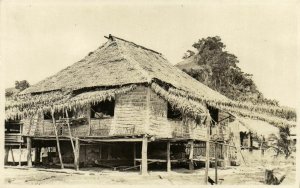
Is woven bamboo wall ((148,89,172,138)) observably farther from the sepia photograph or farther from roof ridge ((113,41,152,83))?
roof ridge ((113,41,152,83))

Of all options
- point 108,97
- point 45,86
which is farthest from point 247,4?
point 45,86

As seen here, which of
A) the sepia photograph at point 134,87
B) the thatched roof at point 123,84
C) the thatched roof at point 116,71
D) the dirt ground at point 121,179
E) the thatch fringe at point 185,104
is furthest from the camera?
the thatched roof at point 116,71

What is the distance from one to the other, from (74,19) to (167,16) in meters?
2.60

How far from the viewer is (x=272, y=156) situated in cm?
2292

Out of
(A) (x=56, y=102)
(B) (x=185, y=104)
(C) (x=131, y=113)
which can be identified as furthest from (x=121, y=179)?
(A) (x=56, y=102)

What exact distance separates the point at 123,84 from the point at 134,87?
422 mm

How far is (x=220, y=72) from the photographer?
28281mm

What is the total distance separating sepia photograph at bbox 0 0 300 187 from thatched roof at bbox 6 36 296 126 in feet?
0.14

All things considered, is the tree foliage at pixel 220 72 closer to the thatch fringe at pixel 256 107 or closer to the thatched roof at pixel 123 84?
the thatched roof at pixel 123 84

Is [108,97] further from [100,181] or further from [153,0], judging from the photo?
[153,0]

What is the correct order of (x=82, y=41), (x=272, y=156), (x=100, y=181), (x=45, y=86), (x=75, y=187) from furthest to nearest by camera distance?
1. (x=272, y=156)
2. (x=45, y=86)
3. (x=82, y=41)
4. (x=100, y=181)
5. (x=75, y=187)

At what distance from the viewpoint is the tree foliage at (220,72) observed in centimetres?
2744

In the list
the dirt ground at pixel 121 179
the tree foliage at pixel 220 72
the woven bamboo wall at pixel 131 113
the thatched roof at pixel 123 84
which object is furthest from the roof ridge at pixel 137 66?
the tree foliage at pixel 220 72

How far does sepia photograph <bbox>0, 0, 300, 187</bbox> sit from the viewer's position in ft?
39.0
